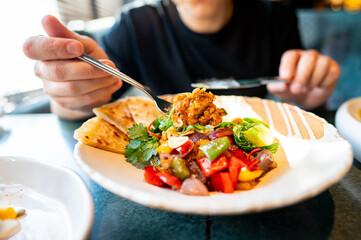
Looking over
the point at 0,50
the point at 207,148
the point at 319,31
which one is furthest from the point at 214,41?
the point at 0,50

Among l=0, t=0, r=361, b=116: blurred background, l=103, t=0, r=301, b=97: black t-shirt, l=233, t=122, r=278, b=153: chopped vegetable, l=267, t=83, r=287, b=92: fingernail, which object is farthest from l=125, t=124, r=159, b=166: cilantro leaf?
l=0, t=0, r=361, b=116: blurred background

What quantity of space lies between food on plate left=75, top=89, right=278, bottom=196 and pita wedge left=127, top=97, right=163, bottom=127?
0.02 metres

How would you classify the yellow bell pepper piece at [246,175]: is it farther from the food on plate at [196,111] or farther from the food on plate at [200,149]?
the food on plate at [196,111]

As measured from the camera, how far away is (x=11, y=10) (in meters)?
3.98

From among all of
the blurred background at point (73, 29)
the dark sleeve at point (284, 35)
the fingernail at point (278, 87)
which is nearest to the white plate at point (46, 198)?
the fingernail at point (278, 87)

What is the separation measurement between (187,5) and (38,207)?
262 cm

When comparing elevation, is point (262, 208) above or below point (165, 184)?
above

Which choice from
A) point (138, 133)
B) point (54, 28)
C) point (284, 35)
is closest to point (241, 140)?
point (138, 133)

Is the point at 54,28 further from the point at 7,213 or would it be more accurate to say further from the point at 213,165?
the point at 213,165

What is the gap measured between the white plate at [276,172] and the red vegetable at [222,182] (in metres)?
Answer: 0.06

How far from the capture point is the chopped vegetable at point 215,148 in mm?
1078

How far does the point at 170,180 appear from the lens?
39.6 inches

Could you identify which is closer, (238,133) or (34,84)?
(238,133)

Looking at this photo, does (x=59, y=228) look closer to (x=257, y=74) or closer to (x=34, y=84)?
(x=257, y=74)
